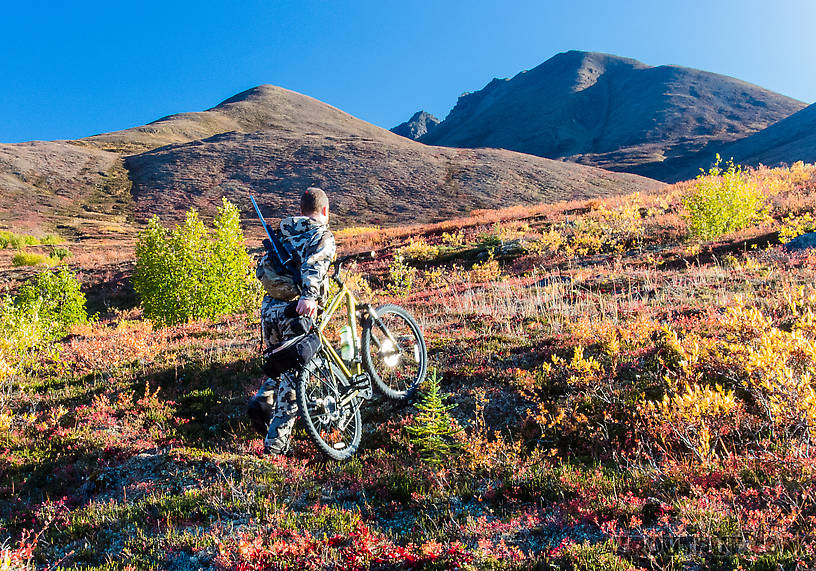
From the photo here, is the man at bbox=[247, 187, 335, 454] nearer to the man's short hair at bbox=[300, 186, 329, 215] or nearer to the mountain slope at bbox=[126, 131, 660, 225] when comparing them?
the man's short hair at bbox=[300, 186, 329, 215]

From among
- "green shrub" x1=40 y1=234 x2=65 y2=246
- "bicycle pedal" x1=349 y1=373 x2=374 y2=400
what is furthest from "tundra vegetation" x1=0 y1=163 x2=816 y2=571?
"green shrub" x1=40 y1=234 x2=65 y2=246

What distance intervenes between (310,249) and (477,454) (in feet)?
8.41

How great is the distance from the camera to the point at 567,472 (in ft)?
12.8

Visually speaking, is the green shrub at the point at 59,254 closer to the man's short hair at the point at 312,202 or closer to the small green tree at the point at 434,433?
the man's short hair at the point at 312,202

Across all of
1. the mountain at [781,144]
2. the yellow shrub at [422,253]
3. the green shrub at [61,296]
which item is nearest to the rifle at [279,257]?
the green shrub at [61,296]

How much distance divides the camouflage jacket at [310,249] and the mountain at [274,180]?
154ft

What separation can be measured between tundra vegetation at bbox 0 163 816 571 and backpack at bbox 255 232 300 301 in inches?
69.4

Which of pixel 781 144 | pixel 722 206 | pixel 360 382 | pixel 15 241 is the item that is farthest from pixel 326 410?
pixel 781 144

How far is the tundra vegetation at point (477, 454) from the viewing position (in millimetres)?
3107

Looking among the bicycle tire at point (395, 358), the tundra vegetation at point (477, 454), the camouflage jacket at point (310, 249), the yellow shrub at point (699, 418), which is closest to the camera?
the tundra vegetation at point (477, 454)

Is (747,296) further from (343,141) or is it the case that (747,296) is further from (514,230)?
(343,141)

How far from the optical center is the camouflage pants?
441 cm

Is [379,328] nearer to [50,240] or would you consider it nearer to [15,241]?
[15,241]

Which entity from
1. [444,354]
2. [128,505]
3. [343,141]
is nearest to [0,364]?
[128,505]
